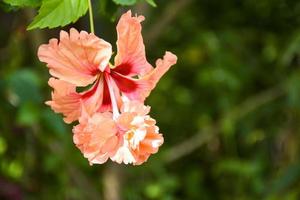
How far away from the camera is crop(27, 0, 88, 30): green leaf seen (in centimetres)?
95

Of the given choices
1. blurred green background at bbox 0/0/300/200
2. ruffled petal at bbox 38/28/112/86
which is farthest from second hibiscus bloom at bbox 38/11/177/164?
blurred green background at bbox 0/0/300/200

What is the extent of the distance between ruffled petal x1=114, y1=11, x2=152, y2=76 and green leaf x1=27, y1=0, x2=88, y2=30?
6 centimetres

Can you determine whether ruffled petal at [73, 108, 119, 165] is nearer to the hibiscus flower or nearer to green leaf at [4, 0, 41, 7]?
the hibiscus flower

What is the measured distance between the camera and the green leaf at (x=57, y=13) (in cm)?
Result: 95

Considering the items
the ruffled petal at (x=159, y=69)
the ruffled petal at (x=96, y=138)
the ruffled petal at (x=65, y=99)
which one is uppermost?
the ruffled petal at (x=159, y=69)

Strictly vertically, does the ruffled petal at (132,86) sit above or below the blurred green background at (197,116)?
below

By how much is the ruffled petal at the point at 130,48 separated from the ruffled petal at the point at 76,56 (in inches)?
1.0

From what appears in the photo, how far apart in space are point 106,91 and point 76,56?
10cm

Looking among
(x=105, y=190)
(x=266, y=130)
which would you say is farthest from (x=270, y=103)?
(x=105, y=190)

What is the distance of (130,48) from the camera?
3.29 ft

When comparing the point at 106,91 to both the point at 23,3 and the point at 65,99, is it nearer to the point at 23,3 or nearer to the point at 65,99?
the point at 65,99

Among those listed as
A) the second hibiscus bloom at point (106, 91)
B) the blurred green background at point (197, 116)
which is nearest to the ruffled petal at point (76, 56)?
the second hibiscus bloom at point (106, 91)

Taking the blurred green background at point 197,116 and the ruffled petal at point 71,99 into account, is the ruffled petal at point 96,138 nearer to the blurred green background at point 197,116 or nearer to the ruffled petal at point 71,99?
the ruffled petal at point 71,99

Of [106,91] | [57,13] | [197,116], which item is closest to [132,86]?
[106,91]
